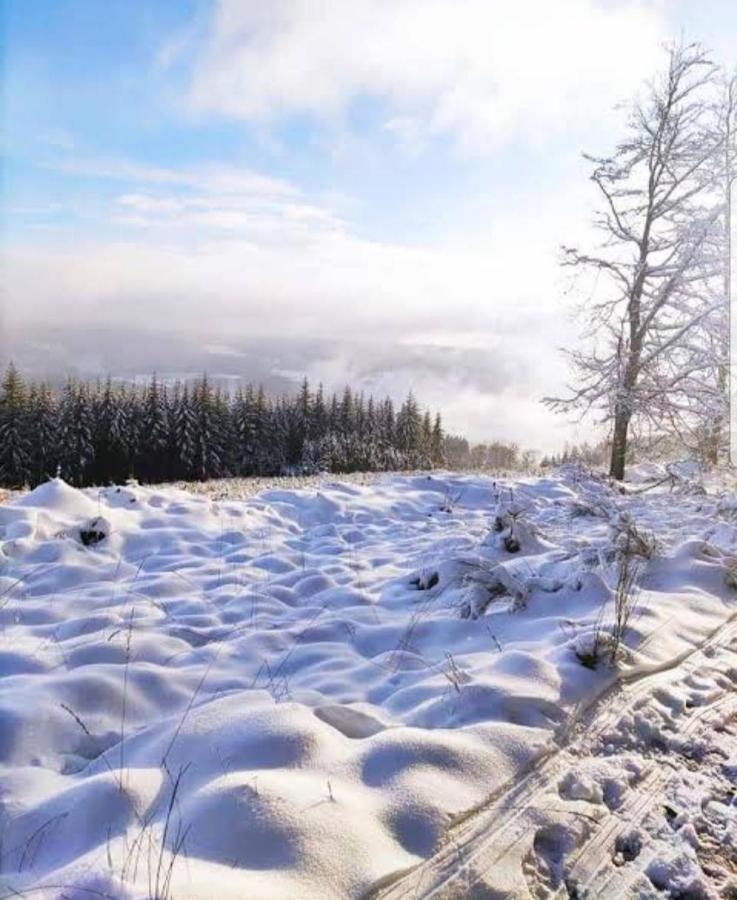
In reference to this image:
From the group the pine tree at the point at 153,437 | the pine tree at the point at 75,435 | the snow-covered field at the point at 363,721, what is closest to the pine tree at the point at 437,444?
the pine tree at the point at 153,437

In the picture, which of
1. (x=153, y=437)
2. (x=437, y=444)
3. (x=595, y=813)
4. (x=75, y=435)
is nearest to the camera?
(x=595, y=813)

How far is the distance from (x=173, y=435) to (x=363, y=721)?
1802 inches

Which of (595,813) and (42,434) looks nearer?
(595,813)

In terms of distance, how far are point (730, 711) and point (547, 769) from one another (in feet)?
4.27

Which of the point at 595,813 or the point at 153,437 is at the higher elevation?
the point at 595,813

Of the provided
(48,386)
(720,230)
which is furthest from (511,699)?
(48,386)

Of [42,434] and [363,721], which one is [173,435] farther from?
[363,721]

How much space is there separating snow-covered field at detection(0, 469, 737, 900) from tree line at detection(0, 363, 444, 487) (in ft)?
106

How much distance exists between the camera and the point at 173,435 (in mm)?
46531

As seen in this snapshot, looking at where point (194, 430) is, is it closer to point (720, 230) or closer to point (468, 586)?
point (720, 230)

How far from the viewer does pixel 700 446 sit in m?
14.5

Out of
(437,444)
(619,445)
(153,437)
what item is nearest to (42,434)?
(153,437)

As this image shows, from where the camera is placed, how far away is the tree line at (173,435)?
41.3 metres

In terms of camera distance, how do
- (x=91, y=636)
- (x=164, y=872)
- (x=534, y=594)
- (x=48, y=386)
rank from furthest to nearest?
(x=48, y=386), (x=534, y=594), (x=91, y=636), (x=164, y=872)
